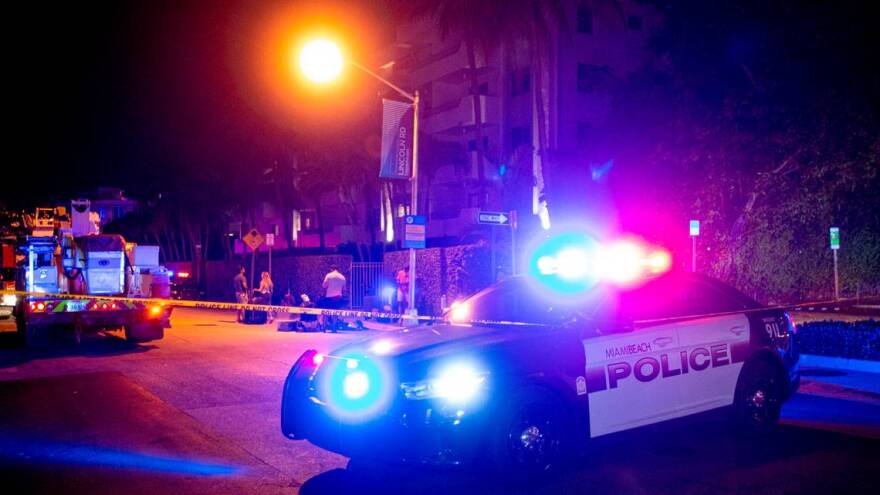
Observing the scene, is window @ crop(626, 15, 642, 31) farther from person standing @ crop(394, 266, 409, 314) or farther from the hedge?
the hedge

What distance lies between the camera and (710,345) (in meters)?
7.26

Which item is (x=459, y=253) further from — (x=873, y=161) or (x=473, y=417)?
(x=473, y=417)

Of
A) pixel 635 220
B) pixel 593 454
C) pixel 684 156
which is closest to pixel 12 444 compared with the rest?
pixel 593 454

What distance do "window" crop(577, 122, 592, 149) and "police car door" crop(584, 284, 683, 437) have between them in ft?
95.1

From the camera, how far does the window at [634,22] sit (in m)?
37.3

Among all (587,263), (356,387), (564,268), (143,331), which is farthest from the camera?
(143,331)

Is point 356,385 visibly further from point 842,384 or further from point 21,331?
point 21,331

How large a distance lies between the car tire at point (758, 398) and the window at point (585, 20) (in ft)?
98.8

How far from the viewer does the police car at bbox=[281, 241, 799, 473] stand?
5570 millimetres

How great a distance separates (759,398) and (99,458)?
6312 millimetres

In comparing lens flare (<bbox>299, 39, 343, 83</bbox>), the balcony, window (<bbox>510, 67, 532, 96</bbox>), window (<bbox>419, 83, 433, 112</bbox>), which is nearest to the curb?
lens flare (<bbox>299, 39, 343, 83</bbox>)

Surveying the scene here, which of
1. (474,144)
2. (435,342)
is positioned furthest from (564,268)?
(474,144)

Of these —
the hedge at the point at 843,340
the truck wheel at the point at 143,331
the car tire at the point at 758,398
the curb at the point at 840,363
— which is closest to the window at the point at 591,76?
the hedge at the point at 843,340

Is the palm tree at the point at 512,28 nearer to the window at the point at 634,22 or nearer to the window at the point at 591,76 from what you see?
the window at the point at 591,76
